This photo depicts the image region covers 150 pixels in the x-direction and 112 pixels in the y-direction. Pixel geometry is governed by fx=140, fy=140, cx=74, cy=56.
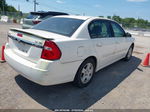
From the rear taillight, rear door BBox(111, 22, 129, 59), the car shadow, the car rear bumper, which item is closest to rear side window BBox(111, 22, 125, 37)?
rear door BBox(111, 22, 129, 59)

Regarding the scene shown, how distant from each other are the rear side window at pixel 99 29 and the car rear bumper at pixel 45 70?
0.95 meters

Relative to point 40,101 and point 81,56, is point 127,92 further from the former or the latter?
point 40,101

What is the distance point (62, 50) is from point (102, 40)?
4.92 feet

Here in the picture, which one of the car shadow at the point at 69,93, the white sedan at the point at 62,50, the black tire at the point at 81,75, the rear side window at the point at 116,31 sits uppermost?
the rear side window at the point at 116,31

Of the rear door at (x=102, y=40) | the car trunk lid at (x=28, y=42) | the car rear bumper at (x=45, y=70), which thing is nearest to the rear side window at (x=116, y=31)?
the rear door at (x=102, y=40)

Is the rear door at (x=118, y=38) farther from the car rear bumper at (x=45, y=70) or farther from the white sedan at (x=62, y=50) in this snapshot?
the car rear bumper at (x=45, y=70)

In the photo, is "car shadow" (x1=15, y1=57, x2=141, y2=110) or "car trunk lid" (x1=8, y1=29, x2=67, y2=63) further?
"car shadow" (x1=15, y1=57, x2=141, y2=110)

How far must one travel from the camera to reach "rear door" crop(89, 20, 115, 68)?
3.54 meters

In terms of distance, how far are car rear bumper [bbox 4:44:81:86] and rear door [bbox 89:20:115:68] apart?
85 cm

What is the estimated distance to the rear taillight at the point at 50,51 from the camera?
2.53 meters

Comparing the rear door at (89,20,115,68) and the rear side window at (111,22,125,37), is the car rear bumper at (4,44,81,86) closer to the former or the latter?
the rear door at (89,20,115,68)

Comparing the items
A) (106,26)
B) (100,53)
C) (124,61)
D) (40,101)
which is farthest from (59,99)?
(124,61)

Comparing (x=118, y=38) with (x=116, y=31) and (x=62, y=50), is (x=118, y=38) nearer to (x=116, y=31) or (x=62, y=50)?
(x=116, y=31)

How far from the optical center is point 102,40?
12.3ft
